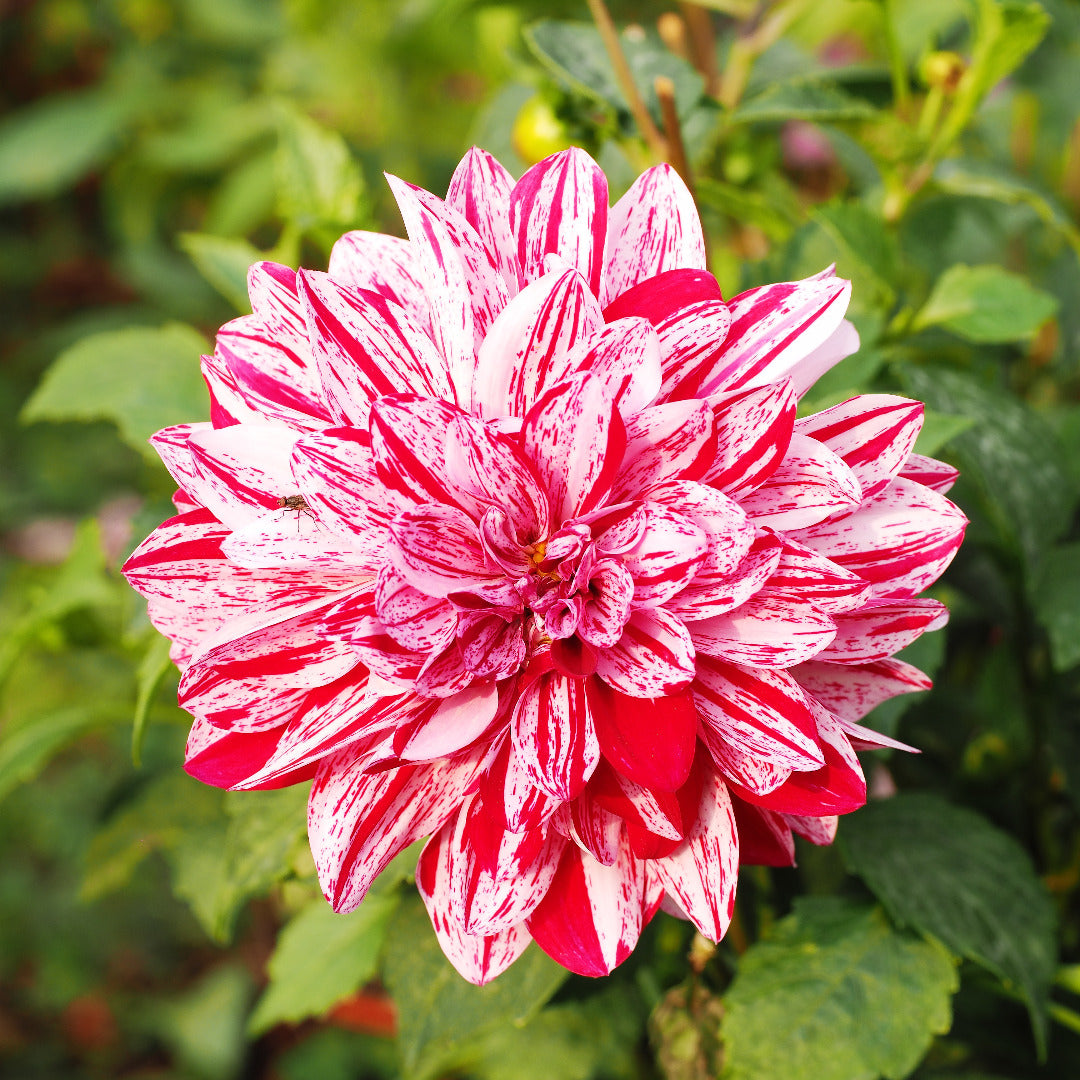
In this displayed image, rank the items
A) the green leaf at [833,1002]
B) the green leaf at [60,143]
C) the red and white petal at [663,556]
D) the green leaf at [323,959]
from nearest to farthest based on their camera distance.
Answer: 1. the red and white petal at [663,556]
2. the green leaf at [833,1002]
3. the green leaf at [323,959]
4. the green leaf at [60,143]

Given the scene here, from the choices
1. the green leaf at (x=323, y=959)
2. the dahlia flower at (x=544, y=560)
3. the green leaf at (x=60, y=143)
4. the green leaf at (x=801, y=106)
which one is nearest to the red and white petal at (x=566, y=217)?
the dahlia flower at (x=544, y=560)

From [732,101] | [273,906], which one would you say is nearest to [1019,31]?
[732,101]

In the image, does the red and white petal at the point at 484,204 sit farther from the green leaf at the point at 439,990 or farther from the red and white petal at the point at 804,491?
the green leaf at the point at 439,990

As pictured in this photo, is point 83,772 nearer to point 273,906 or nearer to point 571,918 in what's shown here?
point 273,906

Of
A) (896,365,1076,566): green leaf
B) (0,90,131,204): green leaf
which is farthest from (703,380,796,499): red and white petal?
(0,90,131,204): green leaf

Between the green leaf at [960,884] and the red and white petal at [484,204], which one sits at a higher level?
the red and white petal at [484,204]

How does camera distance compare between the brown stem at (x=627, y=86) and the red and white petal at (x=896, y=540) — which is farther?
the brown stem at (x=627, y=86)

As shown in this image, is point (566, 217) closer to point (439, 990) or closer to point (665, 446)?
point (665, 446)
